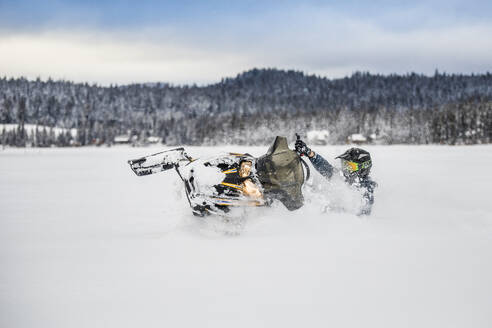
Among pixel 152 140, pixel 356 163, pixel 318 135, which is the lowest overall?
pixel 152 140

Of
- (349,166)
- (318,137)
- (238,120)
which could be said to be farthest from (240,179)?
(238,120)

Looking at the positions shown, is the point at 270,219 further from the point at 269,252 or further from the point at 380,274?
the point at 380,274

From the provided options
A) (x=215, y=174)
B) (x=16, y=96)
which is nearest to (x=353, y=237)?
(x=215, y=174)

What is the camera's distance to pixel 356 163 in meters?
5.62

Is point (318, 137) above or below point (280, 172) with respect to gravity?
above

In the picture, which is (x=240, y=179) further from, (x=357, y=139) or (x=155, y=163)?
(x=357, y=139)

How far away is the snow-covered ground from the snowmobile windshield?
287mm

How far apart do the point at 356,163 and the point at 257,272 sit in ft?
8.68

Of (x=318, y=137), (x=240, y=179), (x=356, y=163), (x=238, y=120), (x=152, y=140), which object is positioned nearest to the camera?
(x=240, y=179)

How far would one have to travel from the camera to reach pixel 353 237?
4801 millimetres

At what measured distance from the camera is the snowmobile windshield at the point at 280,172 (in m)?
4.84

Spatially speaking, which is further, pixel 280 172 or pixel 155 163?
pixel 155 163

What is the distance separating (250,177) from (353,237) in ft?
4.68

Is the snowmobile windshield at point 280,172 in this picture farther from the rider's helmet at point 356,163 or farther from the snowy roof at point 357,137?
the snowy roof at point 357,137
